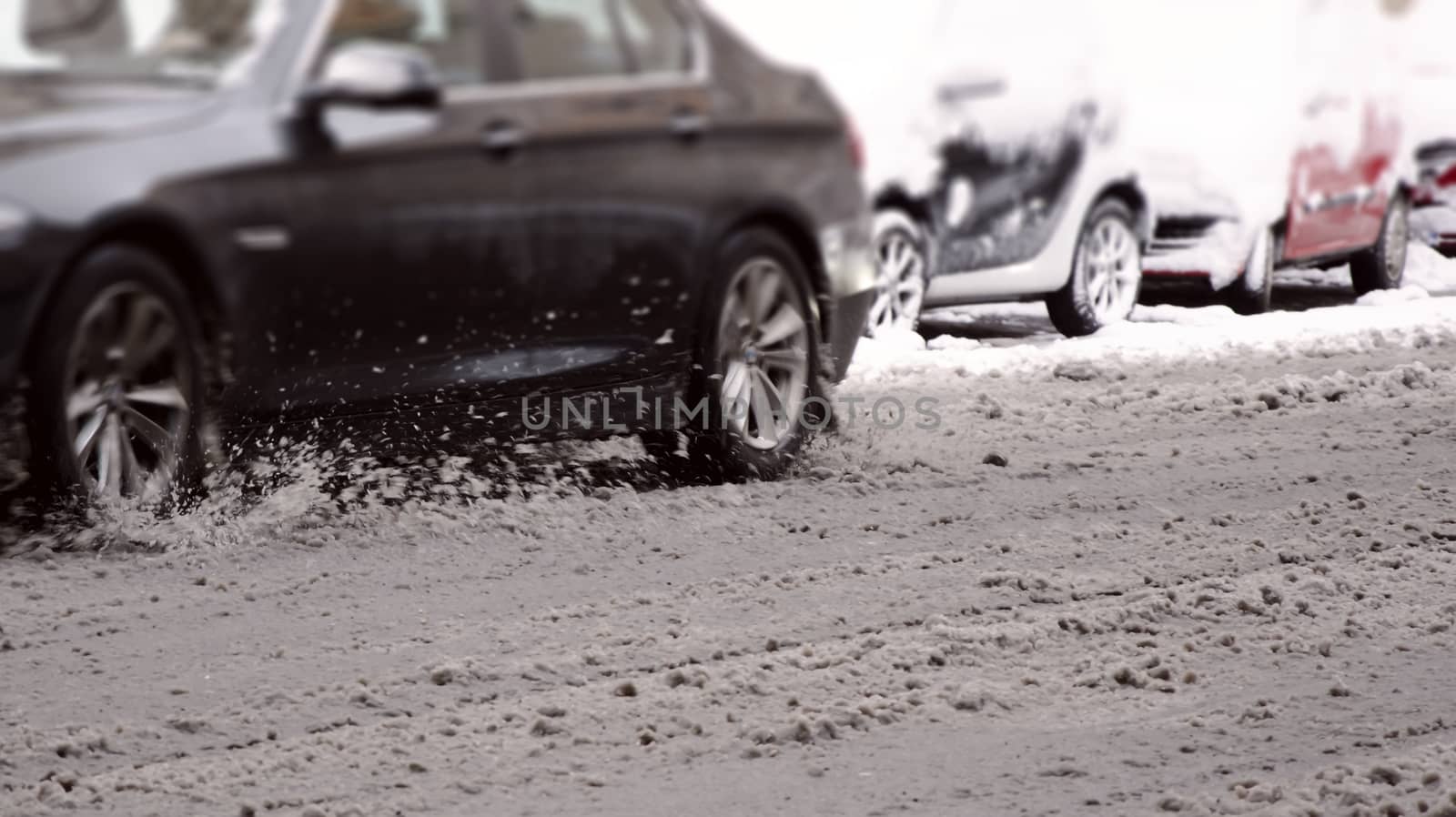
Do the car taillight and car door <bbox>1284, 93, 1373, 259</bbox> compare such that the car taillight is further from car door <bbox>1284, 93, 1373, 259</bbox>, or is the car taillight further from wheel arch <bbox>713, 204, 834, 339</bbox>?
car door <bbox>1284, 93, 1373, 259</bbox>

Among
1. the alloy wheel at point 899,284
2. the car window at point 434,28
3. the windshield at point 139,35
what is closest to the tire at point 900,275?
the alloy wheel at point 899,284

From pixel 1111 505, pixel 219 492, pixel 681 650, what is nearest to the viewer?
pixel 681 650

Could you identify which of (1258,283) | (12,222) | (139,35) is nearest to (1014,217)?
(1258,283)

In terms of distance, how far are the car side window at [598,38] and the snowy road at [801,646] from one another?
1.19 meters

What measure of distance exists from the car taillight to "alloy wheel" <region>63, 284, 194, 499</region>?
101 inches

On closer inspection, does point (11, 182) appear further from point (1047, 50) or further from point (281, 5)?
point (1047, 50)

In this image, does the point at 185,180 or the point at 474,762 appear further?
the point at 185,180

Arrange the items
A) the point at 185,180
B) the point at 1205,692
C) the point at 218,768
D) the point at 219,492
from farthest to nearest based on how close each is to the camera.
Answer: the point at 219,492
the point at 185,180
the point at 1205,692
the point at 218,768

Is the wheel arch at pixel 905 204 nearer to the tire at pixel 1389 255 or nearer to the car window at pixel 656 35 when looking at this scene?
the car window at pixel 656 35

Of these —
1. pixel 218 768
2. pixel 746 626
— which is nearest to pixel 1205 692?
pixel 746 626

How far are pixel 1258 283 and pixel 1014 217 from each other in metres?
1.76

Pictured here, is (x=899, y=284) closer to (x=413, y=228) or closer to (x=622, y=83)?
(x=622, y=83)

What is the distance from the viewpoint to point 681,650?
4.81 m

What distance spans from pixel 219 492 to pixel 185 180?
2.62ft
